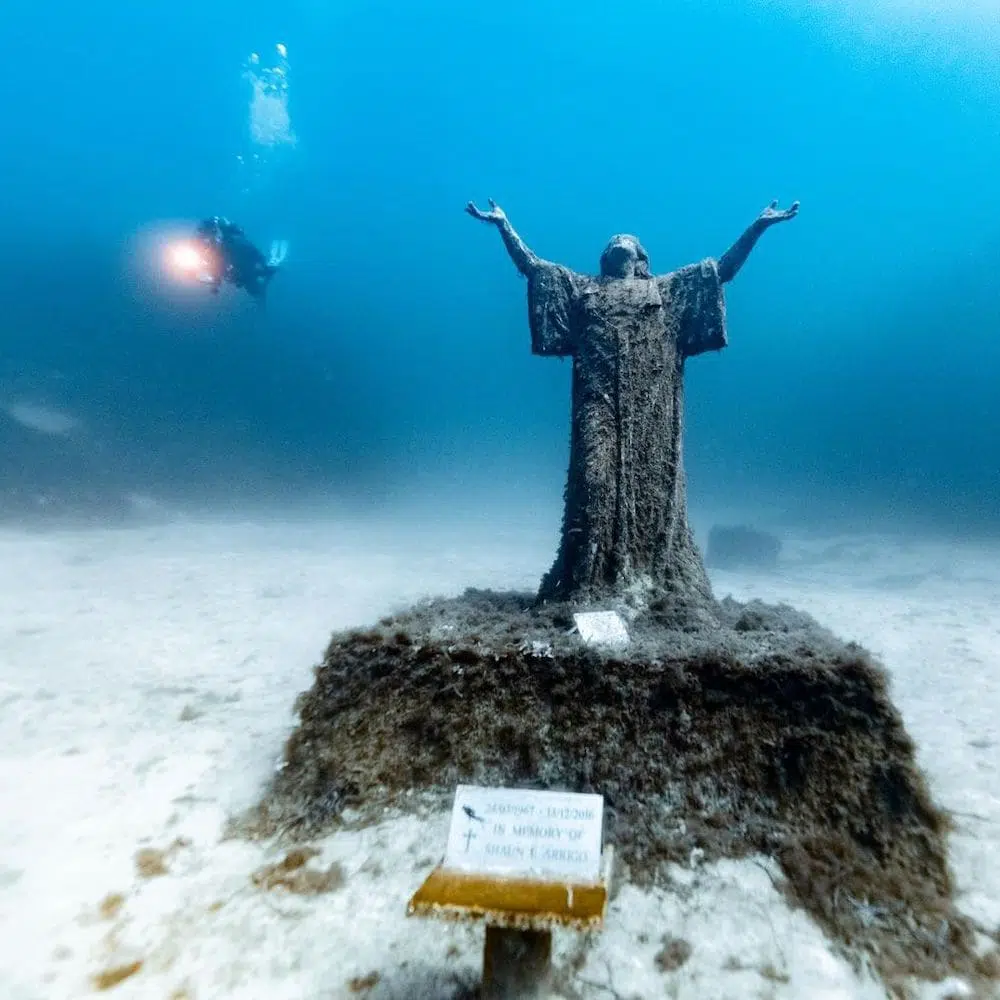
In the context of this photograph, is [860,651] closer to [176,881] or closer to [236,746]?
[176,881]

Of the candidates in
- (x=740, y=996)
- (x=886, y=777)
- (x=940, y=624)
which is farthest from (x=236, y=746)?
(x=940, y=624)

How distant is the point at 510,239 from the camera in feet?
18.5

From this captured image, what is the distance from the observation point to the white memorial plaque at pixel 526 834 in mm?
2043

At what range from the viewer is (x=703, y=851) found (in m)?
3.12

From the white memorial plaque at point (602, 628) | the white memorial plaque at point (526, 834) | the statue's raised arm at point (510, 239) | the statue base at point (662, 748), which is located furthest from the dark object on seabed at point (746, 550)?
the white memorial plaque at point (526, 834)

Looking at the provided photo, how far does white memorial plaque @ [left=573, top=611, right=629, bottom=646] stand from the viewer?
3.54 m

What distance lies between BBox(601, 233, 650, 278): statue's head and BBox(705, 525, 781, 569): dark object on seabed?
14.6 meters

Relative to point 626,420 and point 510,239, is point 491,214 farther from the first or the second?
point 626,420

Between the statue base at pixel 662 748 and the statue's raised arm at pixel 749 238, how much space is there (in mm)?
3454

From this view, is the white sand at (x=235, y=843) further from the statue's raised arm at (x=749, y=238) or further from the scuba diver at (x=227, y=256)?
the scuba diver at (x=227, y=256)

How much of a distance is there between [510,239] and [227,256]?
17.8m

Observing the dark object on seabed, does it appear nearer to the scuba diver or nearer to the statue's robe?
the statue's robe

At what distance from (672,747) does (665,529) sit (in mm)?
1826

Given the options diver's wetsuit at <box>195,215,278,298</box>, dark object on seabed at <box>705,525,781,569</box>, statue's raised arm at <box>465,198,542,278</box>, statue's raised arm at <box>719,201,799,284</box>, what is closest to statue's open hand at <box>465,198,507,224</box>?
statue's raised arm at <box>465,198,542,278</box>
